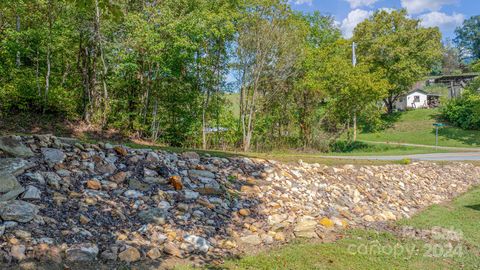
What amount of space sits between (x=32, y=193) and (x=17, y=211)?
1.28 ft

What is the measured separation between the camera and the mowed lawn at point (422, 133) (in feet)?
87.7

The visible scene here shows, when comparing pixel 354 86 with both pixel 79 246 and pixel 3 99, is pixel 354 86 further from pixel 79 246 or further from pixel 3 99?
pixel 79 246

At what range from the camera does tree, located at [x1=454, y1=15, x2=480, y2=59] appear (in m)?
71.3

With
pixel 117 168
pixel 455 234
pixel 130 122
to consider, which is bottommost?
pixel 455 234

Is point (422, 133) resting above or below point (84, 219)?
above

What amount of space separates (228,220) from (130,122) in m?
8.48

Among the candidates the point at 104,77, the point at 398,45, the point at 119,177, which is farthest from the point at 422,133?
the point at 119,177

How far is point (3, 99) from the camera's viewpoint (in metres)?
11.0

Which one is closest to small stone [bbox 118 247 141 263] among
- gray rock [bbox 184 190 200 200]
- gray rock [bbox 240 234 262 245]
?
gray rock [bbox 240 234 262 245]

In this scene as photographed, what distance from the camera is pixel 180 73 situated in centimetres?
1302

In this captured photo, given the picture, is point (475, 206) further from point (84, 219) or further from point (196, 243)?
point (84, 219)

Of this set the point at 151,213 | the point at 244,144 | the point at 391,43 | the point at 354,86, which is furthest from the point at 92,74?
the point at 391,43

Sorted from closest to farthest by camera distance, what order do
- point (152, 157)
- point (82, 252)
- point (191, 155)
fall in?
point (82, 252)
point (152, 157)
point (191, 155)

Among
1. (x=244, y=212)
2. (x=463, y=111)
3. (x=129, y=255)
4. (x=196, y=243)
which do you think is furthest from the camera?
(x=463, y=111)
